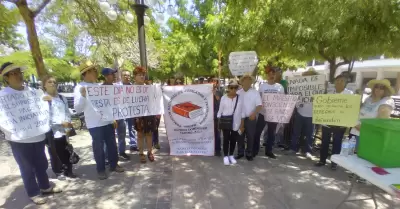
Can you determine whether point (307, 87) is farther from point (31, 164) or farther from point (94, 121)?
point (31, 164)

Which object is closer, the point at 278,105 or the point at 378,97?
the point at 378,97

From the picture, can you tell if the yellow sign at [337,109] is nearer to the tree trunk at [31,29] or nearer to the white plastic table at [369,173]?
the white plastic table at [369,173]

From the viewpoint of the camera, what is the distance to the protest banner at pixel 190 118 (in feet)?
15.1

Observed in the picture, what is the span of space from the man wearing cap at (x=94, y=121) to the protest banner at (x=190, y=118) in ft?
3.89

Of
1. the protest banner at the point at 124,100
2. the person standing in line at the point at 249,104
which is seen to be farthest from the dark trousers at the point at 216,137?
the protest banner at the point at 124,100

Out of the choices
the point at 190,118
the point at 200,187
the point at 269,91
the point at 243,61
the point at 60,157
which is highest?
the point at 243,61

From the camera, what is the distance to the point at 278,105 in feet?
14.9

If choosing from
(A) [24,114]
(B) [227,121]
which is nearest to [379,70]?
(B) [227,121]

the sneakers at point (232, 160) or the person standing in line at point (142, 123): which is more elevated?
the person standing in line at point (142, 123)

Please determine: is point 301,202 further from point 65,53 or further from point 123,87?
point 65,53

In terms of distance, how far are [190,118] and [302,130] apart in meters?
2.48

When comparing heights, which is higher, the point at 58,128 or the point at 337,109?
the point at 337,109

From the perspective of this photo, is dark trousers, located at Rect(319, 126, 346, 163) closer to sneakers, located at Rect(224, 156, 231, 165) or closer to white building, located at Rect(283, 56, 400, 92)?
sneakers, located at Rect(224, 156, 231, 165)

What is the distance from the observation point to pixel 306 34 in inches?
230
